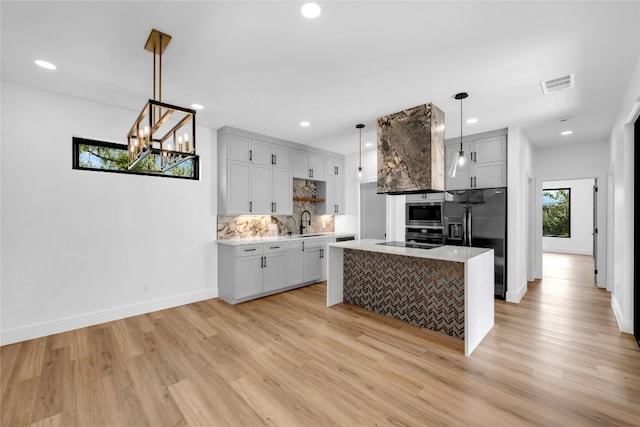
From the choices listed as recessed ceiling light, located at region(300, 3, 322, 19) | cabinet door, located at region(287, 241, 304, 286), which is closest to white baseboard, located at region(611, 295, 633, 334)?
cabinet door, located at region(287, 241, 304, 286)

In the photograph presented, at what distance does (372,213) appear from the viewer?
20.6 ft

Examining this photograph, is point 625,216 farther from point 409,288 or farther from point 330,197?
point 330,197

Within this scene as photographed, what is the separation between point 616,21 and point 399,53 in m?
1.47

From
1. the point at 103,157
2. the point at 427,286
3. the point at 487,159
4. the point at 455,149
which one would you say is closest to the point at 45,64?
the point at 103,157

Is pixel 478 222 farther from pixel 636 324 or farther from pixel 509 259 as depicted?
pixel 636 324

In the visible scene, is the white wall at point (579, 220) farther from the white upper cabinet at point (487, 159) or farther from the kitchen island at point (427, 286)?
the kitchen island at point (427, 286)

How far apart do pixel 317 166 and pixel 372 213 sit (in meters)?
1.57

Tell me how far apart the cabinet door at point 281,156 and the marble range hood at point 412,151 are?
2.07 meters

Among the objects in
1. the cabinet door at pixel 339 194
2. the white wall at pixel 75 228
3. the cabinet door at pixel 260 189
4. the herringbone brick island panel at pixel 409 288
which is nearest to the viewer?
the white wall at pixel 75 228

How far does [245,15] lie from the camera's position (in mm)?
2002

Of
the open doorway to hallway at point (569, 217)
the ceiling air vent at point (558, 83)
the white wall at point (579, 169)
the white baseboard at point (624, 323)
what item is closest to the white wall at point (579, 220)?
the open doorway to hallway at point (569, 217)

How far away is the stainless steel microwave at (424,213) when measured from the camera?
5.05 m

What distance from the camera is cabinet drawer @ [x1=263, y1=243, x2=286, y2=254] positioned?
15.2 ft

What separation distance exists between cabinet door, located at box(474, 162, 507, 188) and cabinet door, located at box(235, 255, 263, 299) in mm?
3776
